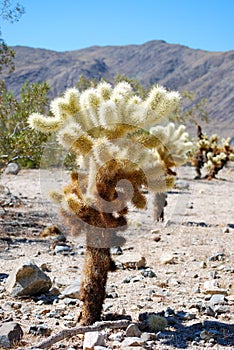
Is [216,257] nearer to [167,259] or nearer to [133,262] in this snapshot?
[167,259]

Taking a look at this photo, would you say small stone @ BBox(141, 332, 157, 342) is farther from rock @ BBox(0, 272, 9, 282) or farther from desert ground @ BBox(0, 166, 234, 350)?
rock @ BBox(0, 272, 9, 282)

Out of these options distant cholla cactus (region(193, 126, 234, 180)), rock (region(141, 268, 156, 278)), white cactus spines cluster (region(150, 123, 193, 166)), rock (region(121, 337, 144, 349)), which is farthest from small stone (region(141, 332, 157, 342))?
distant cholla cactus (region(193, 126, 234, 180))

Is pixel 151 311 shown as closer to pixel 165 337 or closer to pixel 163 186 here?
pixel 165 337

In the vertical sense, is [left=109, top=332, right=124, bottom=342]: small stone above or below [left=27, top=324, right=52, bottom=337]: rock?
above

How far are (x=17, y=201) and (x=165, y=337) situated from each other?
899 cm

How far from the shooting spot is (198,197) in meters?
16.2

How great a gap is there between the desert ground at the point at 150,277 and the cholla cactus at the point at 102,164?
0.58 m

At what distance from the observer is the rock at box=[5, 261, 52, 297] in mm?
5176

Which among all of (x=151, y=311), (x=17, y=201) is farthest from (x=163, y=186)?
(x=17, y=201)

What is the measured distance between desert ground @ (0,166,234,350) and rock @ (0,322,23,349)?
7 centimetres

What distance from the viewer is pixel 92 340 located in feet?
12.3

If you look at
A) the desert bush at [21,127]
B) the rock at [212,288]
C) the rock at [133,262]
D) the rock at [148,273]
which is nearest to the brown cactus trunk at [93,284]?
the rock at [212,288]

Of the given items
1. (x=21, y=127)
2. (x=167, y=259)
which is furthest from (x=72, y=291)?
(x=21, y=127)

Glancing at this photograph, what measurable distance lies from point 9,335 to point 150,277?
107 inches
